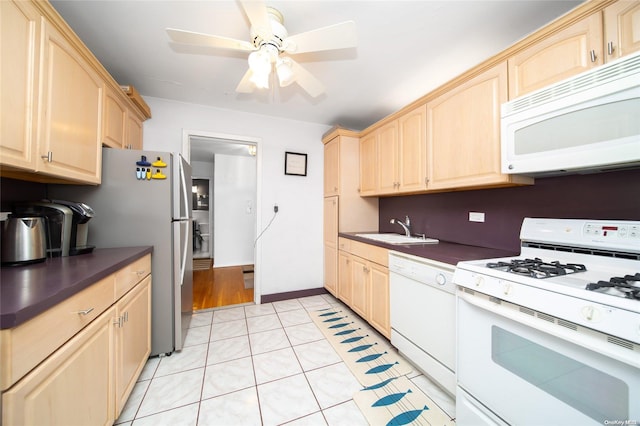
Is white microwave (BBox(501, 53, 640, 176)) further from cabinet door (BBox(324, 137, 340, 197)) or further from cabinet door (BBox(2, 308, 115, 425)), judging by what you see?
cabinet door (BBox(2, 308, 115, 425))

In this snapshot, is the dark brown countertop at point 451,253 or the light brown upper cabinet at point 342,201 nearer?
the dark brown countertop at point 451,253

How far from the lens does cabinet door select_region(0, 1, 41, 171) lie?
91cm

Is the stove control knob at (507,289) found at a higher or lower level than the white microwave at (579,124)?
lower

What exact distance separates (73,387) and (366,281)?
1939mm

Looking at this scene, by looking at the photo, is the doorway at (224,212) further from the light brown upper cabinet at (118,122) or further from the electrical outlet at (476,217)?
the electrical outlet at (476,217)

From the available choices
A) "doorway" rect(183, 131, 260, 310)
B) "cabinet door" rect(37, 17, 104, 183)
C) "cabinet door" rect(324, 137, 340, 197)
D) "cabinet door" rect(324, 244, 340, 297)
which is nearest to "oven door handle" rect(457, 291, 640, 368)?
"cabinet door" rect(324, 244, 340, 297)

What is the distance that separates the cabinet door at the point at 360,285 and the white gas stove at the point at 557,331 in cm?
103

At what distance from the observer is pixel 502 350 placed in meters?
1.01

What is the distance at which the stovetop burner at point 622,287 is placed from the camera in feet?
2.44

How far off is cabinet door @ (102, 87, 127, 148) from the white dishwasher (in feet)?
7.76

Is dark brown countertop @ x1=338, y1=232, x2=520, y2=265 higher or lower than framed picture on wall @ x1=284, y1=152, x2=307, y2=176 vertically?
lower

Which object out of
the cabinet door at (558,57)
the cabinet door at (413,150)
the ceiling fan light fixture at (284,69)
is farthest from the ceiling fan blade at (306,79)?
the cabinet door at (558,57)

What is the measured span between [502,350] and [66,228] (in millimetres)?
2396

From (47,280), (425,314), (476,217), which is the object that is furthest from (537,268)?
(47,280)
